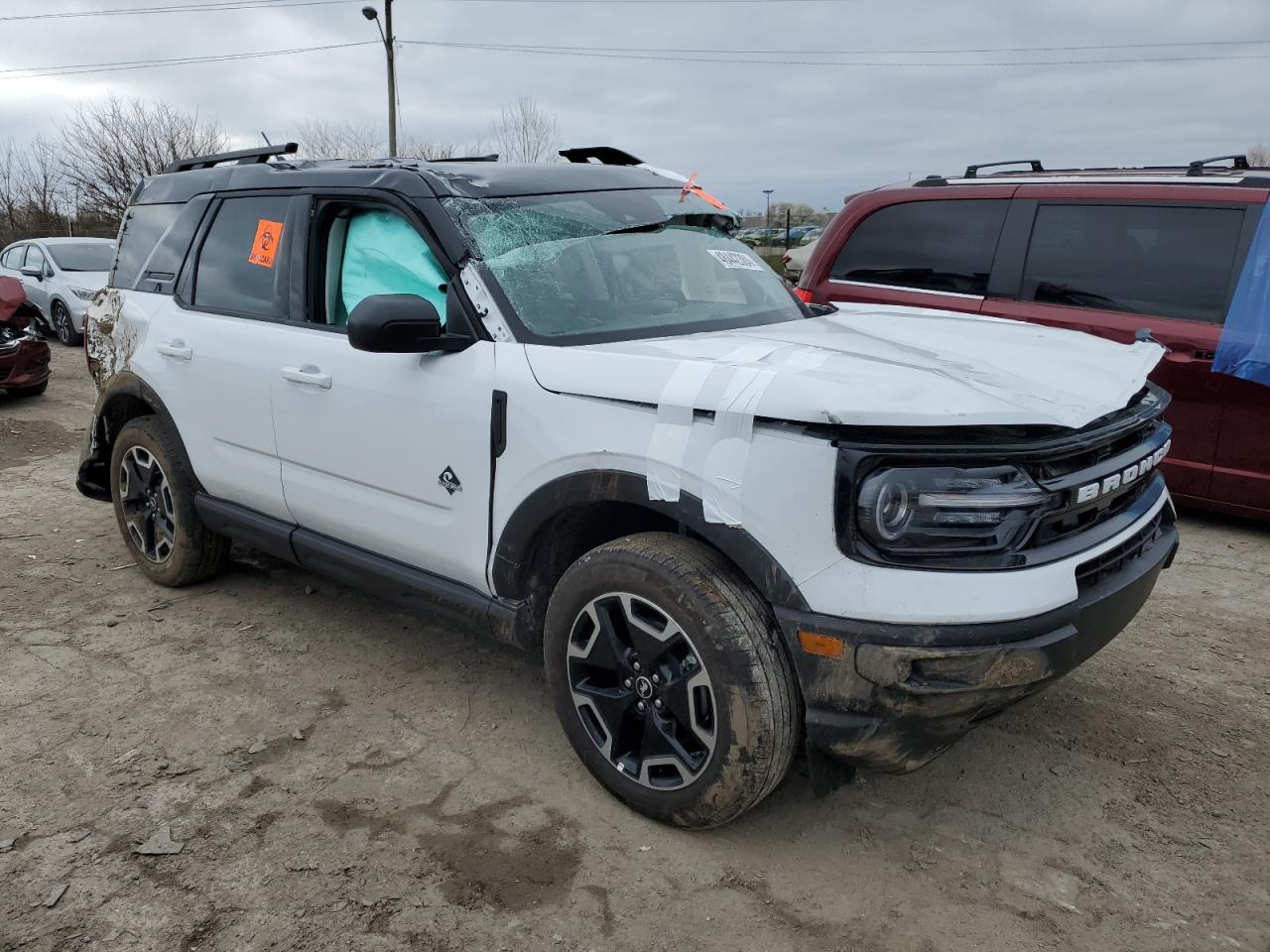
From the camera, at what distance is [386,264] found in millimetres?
3461

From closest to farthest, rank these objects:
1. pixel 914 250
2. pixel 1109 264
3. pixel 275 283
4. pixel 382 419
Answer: pixel 382 419 → pixel 275 283 → pixel 1109 264 → pixel 914 250

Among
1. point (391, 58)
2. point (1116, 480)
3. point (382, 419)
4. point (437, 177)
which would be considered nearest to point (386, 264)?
point (437, 177)

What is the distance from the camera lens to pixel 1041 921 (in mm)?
2389

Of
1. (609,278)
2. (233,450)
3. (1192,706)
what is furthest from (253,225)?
(1192,706)

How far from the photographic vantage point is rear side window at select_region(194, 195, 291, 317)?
3758mm

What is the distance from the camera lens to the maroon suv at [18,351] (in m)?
9.49

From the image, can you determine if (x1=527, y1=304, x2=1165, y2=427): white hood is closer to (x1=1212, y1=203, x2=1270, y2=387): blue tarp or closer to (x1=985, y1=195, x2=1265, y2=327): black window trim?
Answer: (x1=1212, y1=203, x2=1270, y2=387): blue tarp

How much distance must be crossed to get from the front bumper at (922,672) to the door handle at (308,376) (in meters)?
1.89

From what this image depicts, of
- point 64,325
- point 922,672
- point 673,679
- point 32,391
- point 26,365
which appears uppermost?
point 922,672

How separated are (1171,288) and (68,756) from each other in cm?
553

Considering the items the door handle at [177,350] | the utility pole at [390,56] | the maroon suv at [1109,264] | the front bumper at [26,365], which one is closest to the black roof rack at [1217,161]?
the maroon suv at [1109,264]

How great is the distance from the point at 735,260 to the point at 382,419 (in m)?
1.49

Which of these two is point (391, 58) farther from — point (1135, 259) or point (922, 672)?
point (922, 672)

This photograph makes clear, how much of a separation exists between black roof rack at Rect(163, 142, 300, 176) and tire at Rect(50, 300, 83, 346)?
10.3 metres
